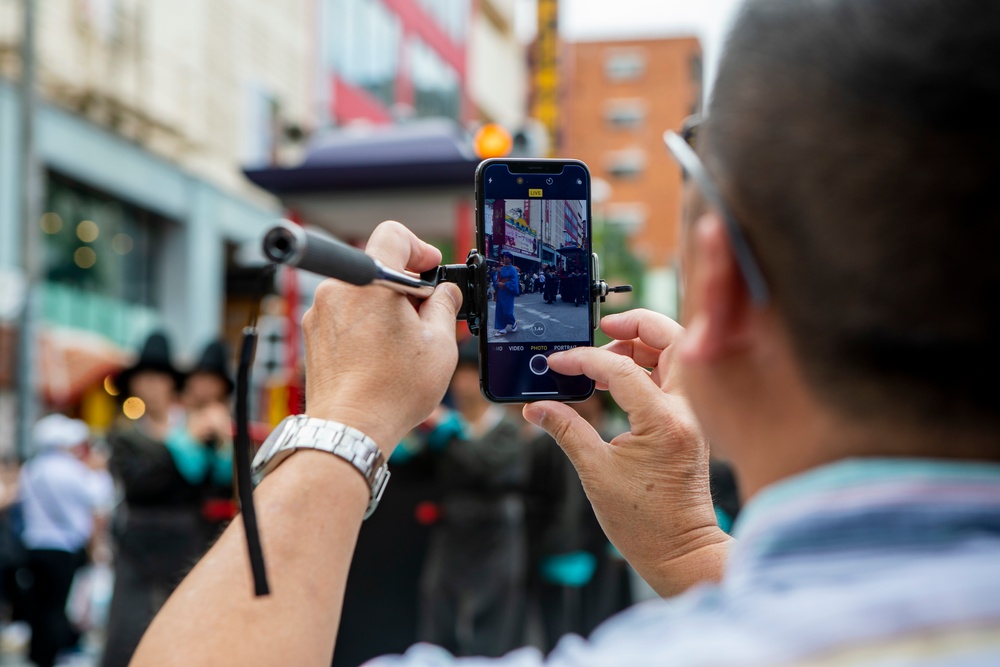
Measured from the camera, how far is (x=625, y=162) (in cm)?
5816

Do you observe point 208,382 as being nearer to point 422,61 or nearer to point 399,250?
point 399,250

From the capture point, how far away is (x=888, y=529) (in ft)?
2.68

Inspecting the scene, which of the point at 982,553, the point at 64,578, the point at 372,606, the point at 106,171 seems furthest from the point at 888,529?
the point at 106,171

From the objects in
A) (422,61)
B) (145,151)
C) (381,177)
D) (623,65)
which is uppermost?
(623,65)

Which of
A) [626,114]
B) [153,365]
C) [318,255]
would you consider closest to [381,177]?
[153,365]

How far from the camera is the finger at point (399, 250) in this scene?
1.34m

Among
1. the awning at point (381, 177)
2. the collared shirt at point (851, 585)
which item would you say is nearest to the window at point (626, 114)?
the awning at point (381, 177)

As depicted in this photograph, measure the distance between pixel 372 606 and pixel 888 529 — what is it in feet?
23.1

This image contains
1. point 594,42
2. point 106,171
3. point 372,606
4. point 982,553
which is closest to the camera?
point 982,553

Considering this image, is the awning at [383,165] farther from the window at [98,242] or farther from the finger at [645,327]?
the window at [98,242]

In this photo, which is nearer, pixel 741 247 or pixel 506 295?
pixel 741 247

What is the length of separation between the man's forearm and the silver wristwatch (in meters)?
0.01

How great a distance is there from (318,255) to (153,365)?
7217 mm

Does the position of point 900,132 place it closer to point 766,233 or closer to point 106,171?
point 766,233
